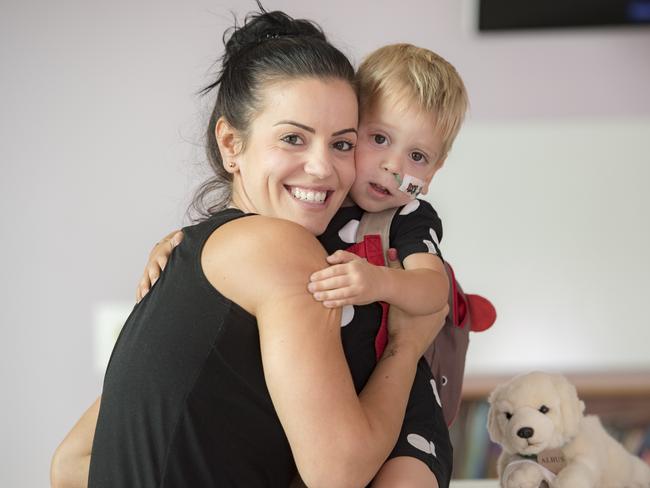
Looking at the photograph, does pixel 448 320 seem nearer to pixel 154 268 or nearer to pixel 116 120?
pixel 154 268

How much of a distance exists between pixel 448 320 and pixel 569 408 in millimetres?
313

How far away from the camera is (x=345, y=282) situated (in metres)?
1.13

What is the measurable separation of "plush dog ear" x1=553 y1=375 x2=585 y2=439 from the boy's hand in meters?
0.63

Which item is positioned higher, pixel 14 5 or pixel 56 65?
pixel 14 5

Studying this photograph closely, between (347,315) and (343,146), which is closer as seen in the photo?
(347,315)

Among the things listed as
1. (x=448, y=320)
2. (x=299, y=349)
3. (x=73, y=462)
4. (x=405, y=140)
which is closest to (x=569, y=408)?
(x=448, y=320)

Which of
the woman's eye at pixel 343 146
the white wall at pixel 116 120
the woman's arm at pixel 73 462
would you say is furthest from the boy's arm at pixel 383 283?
the white wall at pixel 116 120

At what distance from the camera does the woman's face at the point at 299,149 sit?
128 centimetres

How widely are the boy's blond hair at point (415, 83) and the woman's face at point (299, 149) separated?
220mm

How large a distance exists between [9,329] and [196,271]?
8.71ft

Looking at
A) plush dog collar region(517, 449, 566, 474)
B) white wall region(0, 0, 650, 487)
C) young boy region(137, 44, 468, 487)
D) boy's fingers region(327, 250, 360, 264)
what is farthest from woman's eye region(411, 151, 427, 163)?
white wall region(0, 0, 650, 487)

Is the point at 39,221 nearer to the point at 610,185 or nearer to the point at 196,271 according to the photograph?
the point at 610,185

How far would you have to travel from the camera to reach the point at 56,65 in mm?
3475

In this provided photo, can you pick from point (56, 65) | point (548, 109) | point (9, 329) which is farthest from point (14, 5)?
point (548, 109)
